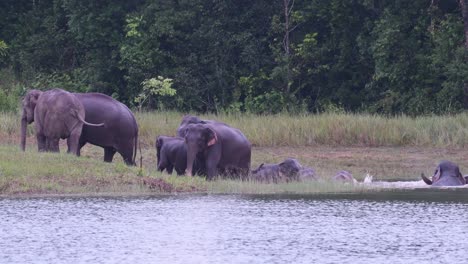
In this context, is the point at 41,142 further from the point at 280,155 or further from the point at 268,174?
the point at 280,155

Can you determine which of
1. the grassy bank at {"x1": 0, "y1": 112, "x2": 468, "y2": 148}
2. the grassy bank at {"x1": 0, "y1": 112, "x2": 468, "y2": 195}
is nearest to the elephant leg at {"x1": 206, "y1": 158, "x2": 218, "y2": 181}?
the grassy bank at {"x1": 0, "y1": 112, "x2": 468, "y2": 195}

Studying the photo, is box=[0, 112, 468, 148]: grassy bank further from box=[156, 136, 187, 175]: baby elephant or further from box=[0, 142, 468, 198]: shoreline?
box=[0, 142, 468, 198]: shoreline

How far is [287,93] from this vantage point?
40969mm

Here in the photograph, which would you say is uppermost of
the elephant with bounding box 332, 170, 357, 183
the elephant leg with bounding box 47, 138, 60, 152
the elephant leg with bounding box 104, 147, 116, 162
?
the elephant leg with bounding box 47, 138, 60, 152

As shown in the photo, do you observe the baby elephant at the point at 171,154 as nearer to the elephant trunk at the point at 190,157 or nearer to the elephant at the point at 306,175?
the elephant trunk at the point at 190,157

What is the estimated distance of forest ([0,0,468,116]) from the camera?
38.8 meters

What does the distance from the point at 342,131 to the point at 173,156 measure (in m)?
8.11

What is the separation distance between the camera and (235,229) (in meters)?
17.0

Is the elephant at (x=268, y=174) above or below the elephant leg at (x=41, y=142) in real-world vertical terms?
below

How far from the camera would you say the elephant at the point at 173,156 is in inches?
934

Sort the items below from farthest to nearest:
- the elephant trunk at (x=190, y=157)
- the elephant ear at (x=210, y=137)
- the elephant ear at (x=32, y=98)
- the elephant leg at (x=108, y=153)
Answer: the elephant leg at (x=108, y=153), the elephant ear at (x=32, y=98), the elephant ear at (x=210, y=137), the elephant trunk at (x=190, y=157)

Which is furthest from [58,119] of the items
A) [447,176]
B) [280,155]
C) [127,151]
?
[447,176]

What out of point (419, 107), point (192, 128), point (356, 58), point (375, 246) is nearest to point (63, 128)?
point (192, 128)

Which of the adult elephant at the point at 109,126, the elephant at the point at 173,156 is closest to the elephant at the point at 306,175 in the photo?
the elephant at the point at 173,156
